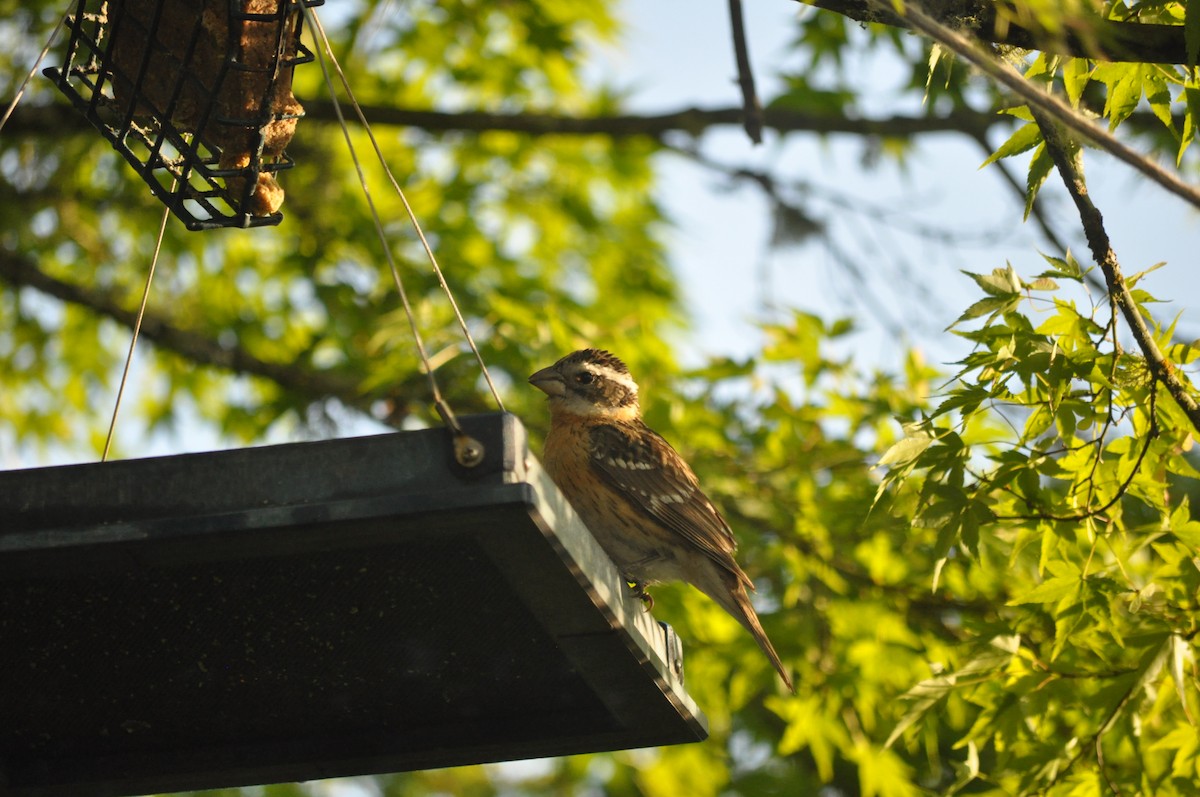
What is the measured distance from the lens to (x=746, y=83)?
4637 mm

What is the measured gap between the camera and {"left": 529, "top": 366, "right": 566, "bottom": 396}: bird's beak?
5.17 metres

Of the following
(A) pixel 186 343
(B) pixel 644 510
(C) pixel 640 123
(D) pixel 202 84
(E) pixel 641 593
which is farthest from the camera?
(A) pixel 186 343

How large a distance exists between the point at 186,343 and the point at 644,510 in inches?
143

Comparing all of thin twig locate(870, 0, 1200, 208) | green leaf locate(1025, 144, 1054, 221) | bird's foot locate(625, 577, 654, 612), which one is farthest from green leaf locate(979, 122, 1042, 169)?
bird's foot locate(625, 577, 654, 612)

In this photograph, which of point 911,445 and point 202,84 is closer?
point 202,84

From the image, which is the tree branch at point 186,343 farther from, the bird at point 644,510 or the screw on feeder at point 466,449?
the screw on feeder at point 466,449

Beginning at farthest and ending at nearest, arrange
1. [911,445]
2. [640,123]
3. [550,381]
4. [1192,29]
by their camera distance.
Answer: [640,123]
[550,381]
[911,445]
[1192,29]

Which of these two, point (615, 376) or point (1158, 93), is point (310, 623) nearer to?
point (1158, 93)

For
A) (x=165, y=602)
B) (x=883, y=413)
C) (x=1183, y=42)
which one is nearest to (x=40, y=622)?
(x=165, y=602)

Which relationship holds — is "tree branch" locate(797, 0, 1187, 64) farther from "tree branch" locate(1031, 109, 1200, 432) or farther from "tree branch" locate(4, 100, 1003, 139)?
"tree branch" locate(4, 100, 1003, 139)

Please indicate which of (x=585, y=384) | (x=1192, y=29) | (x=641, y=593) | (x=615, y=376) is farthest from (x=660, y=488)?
(x=1192, y=29)

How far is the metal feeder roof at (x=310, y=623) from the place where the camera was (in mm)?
2268

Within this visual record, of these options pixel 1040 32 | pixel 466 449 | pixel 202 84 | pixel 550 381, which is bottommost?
pixel 466 449

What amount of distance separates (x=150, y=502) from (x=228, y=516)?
162 millimetres
